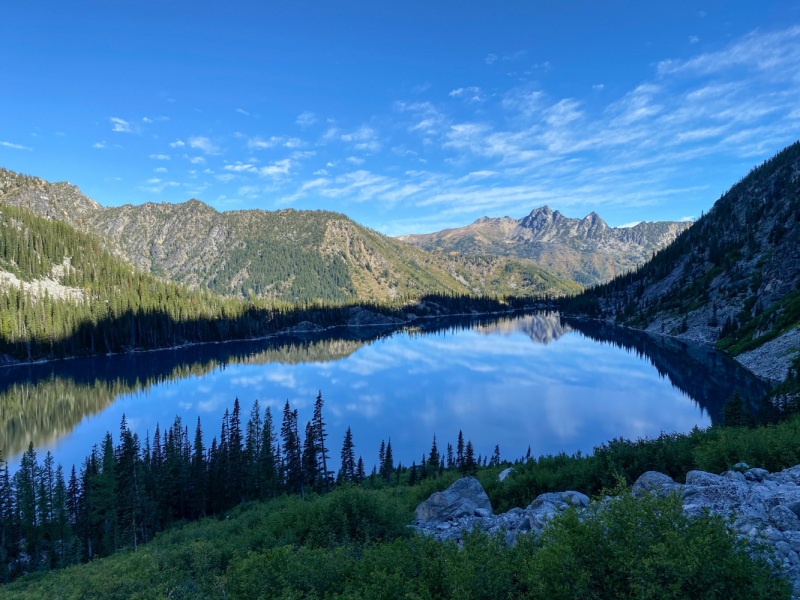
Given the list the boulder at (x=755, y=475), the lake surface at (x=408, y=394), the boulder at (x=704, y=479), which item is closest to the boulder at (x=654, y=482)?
the boulder at (x=704, y=479)

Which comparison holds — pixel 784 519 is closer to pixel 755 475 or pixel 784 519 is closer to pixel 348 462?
pixel 755 475

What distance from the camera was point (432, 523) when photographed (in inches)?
1049

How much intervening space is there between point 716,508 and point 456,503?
50.6ft

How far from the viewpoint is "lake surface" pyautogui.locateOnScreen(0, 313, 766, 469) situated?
75125 mm

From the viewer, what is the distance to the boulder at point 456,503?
88.5ft

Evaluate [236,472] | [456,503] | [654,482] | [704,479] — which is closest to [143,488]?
[236,472]

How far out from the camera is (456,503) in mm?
27891

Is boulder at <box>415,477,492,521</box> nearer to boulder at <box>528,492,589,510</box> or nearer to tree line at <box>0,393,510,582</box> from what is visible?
boulder at <box>528,492,589,510</box>

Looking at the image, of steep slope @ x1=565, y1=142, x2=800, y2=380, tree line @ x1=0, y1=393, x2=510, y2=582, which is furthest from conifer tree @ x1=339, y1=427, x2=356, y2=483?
steep slope @ x1=565, y1=142, x2=800, y2=380

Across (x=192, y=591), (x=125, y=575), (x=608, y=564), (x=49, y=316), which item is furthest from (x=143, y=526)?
(x=49, y=316)

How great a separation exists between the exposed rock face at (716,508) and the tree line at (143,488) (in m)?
23.7

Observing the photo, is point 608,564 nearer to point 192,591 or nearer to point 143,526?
point 192,591

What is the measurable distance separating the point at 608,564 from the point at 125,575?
24826 mm

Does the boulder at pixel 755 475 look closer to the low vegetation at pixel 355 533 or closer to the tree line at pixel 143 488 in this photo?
the low vegetation at pixel 355 533
